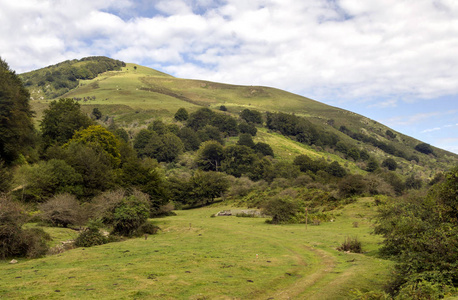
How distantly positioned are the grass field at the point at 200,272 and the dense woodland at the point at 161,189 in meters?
2.22

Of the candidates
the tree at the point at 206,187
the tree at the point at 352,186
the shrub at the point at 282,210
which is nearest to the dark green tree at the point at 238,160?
the tree at the point at 206,187

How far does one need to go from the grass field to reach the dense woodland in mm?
2219

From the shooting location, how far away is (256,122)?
148250 millimetres

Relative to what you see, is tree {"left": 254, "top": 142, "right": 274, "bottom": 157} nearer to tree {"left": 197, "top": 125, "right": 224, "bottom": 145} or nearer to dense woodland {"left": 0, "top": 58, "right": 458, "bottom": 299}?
dense woodland {"left": 0, "top": 58, "right": 458, "bottom": 299}

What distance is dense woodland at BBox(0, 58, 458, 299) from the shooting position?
13109 mm

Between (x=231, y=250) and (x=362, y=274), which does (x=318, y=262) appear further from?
(x=231, y=250)

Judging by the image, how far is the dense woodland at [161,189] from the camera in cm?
1311

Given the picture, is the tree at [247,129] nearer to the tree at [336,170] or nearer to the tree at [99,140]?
the tree at [336,170]

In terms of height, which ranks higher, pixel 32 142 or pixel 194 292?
pixel 32 142

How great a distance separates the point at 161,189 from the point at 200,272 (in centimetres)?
3277

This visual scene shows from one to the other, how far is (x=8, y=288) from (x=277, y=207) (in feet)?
105

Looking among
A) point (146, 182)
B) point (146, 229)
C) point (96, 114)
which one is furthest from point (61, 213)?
point (96, 114)

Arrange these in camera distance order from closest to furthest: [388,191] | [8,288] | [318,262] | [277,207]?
[8,288], [318,262], [277,207], [388,191]

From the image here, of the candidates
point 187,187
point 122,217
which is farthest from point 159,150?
point 122,217
